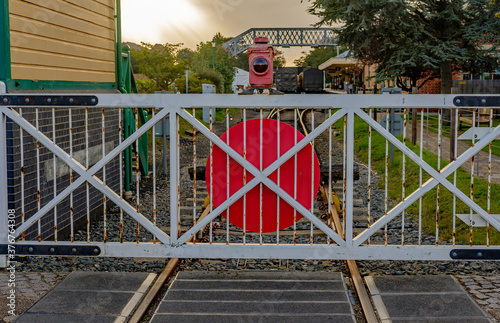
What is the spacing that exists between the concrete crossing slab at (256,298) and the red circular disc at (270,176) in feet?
1.49

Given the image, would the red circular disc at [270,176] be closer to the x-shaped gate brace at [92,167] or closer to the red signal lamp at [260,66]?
the red signal lamp at [260,66]

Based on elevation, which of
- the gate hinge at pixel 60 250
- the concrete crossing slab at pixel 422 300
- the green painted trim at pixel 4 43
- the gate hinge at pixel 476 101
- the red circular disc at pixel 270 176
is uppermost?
the green painted trim at pixel 4 43

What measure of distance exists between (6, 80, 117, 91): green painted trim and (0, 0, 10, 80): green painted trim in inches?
4.2

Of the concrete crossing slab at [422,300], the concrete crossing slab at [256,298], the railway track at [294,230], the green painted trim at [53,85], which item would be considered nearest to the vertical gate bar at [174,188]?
the railway track at [294,230]

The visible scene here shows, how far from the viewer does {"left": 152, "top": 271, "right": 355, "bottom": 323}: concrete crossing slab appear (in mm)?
4074

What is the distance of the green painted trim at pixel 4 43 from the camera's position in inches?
225

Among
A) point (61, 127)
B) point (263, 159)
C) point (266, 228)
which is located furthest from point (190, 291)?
point (61, 127)

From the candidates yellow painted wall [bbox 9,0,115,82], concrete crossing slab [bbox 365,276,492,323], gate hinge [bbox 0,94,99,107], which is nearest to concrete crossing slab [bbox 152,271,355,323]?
concrete crossing slab [bbox 365,276,492,323]

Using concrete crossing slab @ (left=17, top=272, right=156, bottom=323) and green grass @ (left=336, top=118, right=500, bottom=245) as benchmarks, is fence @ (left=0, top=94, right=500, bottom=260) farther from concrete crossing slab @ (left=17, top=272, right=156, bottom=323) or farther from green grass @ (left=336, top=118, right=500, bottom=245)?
green grass @ (left=336, top=118, right=500, bottom=245)

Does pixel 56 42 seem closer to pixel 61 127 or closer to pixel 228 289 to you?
pixel 61 127

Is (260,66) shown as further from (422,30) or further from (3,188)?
(422,30)

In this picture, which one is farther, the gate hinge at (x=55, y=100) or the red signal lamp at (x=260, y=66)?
the red signal lamp at (x=260, y=66)

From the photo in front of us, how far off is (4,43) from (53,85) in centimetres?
115

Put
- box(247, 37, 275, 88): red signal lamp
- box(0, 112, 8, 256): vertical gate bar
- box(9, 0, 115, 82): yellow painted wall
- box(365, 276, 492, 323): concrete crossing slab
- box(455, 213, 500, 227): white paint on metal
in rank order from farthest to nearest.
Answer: box(9, 0, 115, 82): yellow painted wall
box(247, 37, 275, 88): red signal lamp
box(0, 112, 8, 256): vertical gate bar
box(455, 213, 500, 227): white paint on metal
box(365, 276, 492, 323): concrete crossing slab
